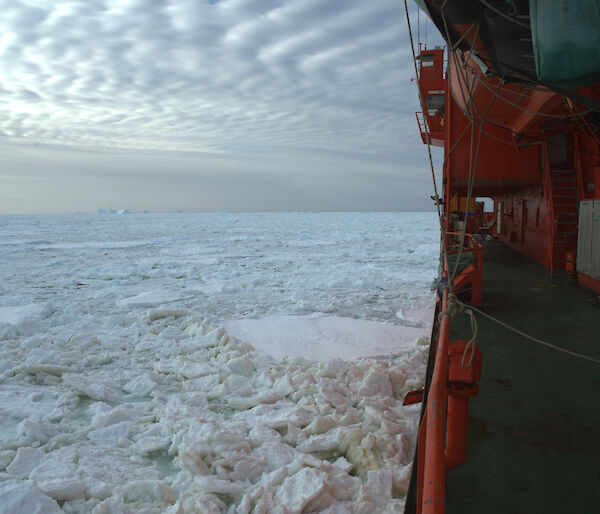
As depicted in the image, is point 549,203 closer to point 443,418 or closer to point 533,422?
point 533,422

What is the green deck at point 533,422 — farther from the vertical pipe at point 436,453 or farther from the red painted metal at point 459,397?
the vertical pipe at point 436,453

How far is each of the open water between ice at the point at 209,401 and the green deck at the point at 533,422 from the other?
85cm

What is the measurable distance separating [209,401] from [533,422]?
10.9 ft

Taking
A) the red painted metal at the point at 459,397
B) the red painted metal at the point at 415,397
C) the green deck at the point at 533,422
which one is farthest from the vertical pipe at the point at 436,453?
the red painted metal at the point at 415,397

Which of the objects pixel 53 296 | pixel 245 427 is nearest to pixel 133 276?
pixel 53 296

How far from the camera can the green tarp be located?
1.96 m

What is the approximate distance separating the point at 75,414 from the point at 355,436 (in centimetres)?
295

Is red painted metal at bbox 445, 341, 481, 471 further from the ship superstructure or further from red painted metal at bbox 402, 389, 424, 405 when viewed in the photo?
red painted metal at bbox 402, 389, 424, 405

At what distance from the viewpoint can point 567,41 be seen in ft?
6.60

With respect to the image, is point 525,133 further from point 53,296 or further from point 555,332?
point 53,296

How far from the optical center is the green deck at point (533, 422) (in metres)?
2.22

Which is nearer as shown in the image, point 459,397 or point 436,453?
point 436,453

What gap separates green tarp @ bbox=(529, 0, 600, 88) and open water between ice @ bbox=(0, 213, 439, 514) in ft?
9.28

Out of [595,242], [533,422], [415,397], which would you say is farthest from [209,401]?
[595,242]
